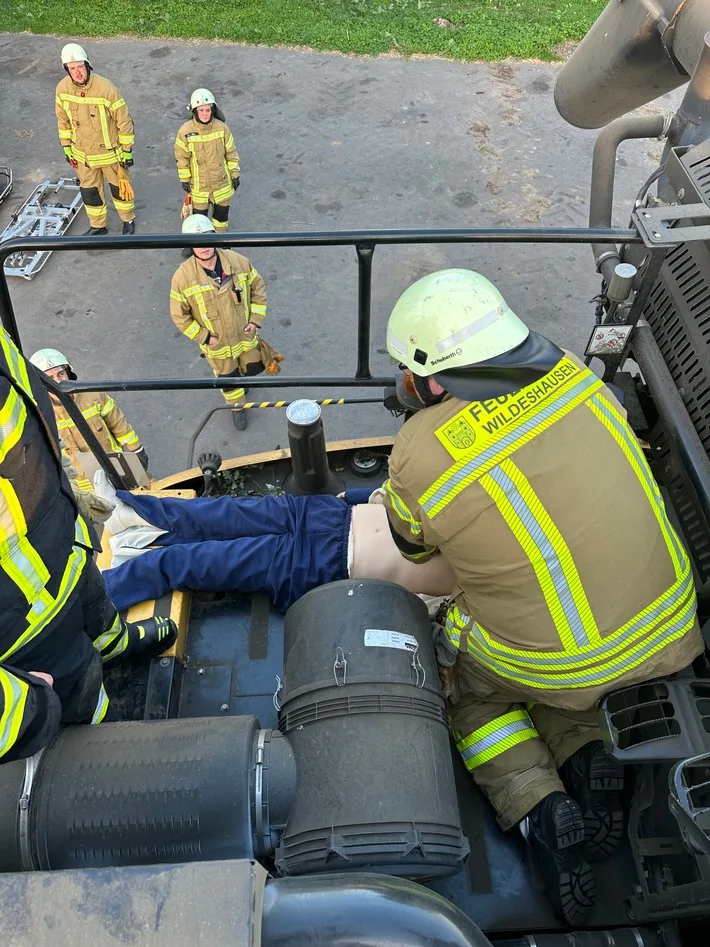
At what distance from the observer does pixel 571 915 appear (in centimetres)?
203

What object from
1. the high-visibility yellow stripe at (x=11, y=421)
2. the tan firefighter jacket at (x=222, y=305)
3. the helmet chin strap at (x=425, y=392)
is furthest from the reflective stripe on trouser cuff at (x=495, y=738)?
the tan firefighter jacket at (x=222, y=305)

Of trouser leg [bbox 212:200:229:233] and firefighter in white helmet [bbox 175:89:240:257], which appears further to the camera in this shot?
trouser leg [bbox 212:200:229:233]

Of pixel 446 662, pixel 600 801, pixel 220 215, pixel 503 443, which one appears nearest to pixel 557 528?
pixel 503 443

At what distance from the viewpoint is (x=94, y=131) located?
21.3 ft

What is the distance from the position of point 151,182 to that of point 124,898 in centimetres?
812

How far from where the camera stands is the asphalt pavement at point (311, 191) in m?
5.86

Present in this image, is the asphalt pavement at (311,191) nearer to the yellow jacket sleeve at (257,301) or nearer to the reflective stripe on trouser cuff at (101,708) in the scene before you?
the yellow jacket sleeve at (257,301)

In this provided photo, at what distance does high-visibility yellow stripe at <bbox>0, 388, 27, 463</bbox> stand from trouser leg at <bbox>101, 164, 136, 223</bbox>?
586 centimetres

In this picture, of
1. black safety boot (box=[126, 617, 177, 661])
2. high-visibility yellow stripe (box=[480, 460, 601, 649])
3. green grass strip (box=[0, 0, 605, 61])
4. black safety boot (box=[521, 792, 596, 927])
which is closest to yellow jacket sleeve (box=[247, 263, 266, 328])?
black safety boot (box=[126, 617, 177, 661])

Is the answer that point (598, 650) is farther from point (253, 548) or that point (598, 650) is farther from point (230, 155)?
point (230, 155)

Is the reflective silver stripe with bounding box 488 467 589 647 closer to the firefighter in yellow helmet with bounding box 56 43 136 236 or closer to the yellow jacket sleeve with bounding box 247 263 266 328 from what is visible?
the yellow jacket sleeve with bounding box 247 263 266 328

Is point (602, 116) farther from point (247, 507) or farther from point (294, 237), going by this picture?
point (247, 507)

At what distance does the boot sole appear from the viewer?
6.95 ft

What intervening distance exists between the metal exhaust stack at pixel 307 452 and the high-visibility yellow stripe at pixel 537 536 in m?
1.37
